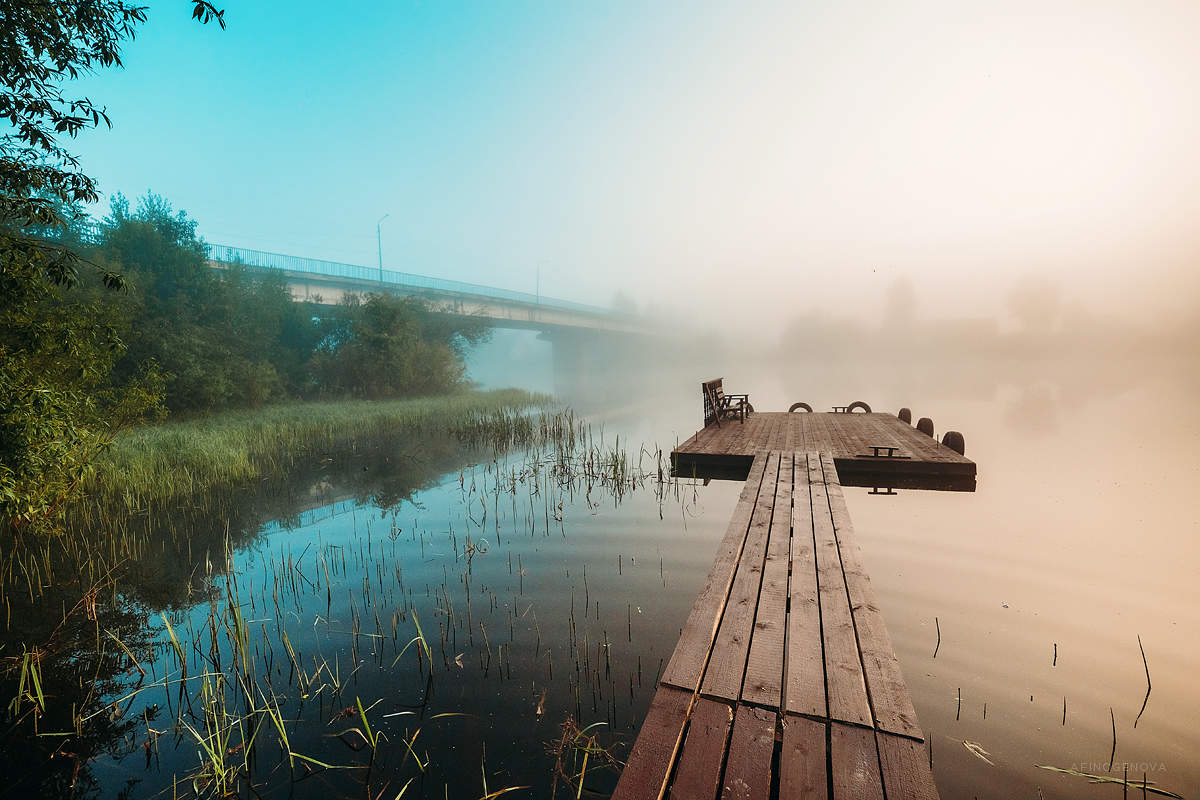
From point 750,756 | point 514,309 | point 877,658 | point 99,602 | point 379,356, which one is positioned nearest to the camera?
point 750,756

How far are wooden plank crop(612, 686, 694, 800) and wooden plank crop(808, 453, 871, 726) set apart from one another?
783 millimetres

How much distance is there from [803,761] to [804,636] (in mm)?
1225

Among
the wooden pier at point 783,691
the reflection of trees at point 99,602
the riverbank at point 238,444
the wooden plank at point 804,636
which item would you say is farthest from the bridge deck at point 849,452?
the riverbank at point 238,444

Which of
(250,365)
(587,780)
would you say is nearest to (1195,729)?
(587,780)

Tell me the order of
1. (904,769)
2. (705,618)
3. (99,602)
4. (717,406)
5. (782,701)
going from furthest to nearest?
(717,406) → (99,602) → (705,618) → (782,701) → (904,769)

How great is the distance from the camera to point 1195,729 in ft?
11.7

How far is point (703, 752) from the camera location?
95.7 inches

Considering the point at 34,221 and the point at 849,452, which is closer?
the point at 34,221

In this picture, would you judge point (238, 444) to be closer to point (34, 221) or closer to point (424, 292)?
point (34, 221)

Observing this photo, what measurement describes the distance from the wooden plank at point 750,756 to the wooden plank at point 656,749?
0.26m

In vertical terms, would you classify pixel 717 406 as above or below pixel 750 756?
above

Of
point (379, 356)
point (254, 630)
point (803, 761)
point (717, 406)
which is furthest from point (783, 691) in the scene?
point (379, 356)

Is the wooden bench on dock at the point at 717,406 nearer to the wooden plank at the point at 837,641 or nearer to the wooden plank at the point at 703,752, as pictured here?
the wooden plank at the point at 837,641

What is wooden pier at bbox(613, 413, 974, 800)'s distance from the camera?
2262 mm
